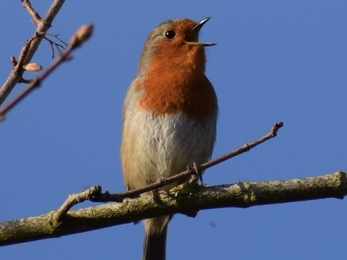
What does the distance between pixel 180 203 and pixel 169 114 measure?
2.13 meters

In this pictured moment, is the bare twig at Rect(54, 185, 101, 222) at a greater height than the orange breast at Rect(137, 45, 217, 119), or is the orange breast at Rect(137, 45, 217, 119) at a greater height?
the orange breast at Rect(137, 45, 217, 119)

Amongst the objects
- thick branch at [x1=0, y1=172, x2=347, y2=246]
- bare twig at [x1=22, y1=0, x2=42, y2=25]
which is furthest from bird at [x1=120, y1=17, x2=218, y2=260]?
bare twig at [x1=22, y1=0, x2=42, y2=25]

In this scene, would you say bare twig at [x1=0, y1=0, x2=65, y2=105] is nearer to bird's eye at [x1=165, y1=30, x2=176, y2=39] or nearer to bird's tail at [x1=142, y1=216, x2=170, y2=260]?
bird's eye at [x1=165, y1=30, x2=176, y2=39]

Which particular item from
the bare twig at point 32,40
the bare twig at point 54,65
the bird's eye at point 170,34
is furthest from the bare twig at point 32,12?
the bird's eye at point 170,34

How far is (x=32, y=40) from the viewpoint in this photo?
3281mm

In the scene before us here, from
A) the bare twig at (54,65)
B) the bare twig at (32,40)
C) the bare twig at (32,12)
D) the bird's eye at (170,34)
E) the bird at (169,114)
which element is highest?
the bird's eye at (170,34)

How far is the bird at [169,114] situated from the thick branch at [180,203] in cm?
197

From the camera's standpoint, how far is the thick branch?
4.60m

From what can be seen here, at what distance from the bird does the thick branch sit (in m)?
1.97

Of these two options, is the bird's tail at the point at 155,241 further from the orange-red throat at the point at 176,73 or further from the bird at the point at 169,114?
the orange-red throat at the point at 176,73

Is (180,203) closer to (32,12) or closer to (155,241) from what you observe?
(32,12)

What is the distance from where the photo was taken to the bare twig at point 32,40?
2.90 meters

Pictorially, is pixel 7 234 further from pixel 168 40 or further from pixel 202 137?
pixel 168 40

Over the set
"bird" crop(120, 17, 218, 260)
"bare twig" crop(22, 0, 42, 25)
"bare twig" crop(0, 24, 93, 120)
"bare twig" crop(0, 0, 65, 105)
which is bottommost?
"bare twig" crop(0, 24, 93, 120)
